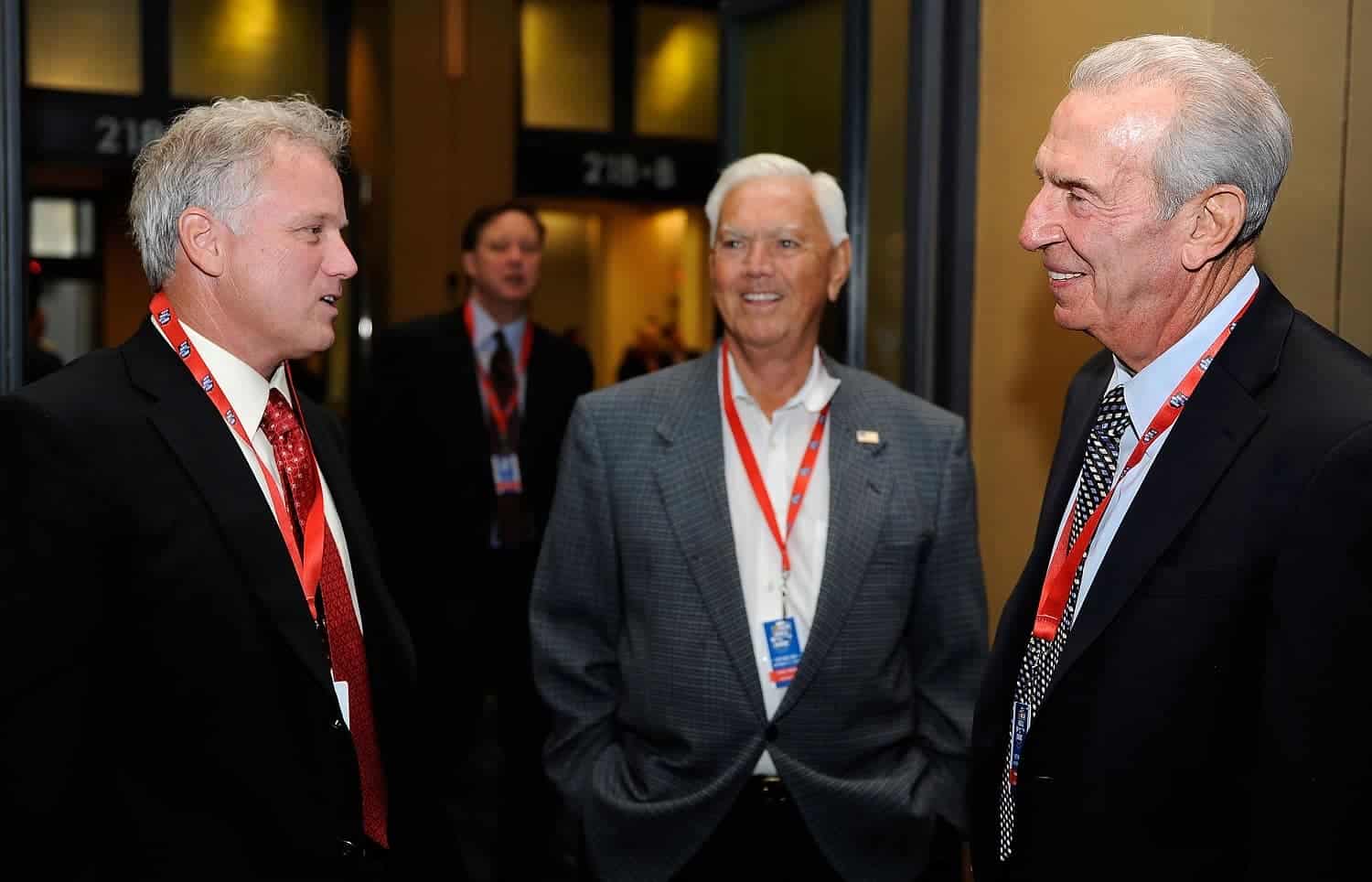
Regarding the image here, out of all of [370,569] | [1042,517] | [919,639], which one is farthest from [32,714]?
[919,639]

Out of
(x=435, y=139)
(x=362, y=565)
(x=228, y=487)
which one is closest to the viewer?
(x=228, y=487)

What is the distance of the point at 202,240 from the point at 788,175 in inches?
48.3

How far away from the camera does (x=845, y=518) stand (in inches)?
95.1

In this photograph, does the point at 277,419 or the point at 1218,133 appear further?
the point at 277,419

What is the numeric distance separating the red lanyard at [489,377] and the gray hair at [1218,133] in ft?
10.8

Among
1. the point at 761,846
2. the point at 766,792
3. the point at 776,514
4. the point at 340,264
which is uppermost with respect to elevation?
the point at 340,264

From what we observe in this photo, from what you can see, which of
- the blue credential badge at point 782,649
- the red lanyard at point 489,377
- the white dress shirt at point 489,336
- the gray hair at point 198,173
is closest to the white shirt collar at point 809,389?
the blue credential badge at point 782,649

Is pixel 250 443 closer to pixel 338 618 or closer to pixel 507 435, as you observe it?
pixel 338 618

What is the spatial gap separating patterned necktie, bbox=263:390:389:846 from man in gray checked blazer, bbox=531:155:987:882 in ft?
1.53

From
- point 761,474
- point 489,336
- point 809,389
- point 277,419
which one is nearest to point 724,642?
point 761,474

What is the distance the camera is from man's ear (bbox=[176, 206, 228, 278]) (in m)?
1.97

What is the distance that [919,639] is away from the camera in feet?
8.28

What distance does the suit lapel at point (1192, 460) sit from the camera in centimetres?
152

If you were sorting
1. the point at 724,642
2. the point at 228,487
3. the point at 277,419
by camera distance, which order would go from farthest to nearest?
the point at 724,642 → the point at 277,419 → the point at 228,487
